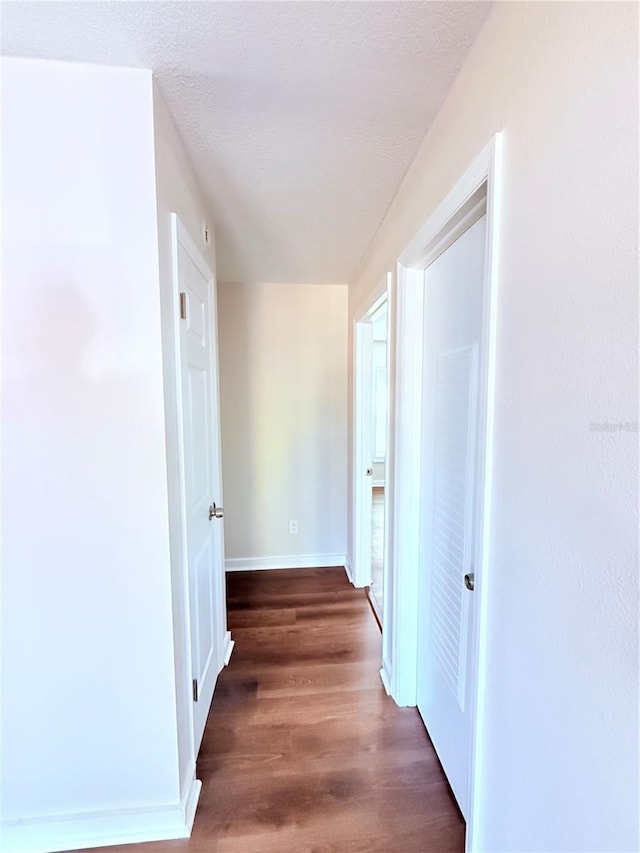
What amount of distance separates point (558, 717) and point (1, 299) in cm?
165

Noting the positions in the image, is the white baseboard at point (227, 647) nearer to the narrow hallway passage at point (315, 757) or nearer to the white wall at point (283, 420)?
the narrow hallway passage at point (315, 757)

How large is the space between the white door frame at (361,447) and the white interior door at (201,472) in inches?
44.8

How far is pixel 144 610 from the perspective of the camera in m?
1.19

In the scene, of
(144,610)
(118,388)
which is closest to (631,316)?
(118,388)

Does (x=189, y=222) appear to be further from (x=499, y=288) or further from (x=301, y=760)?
(x=301, y=760)

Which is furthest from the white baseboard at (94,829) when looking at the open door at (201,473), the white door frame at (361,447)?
the white door frame at (361,447)

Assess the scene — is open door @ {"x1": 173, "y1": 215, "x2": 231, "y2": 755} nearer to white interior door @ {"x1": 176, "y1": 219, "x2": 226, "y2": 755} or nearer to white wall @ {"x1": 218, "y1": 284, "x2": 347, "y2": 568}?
white interior door @ {"x1": 176, "y1": 219, "x2": 226, "y2": 755}

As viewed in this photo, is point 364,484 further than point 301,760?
Yes

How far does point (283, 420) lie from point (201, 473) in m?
1.50

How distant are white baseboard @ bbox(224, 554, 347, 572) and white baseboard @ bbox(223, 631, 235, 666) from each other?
0.97 m

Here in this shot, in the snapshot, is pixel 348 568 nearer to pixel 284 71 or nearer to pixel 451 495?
pixel 451 495

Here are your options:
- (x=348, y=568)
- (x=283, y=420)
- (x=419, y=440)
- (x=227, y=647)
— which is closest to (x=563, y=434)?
(x=419, y=440)

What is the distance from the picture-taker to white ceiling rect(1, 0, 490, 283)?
0.87 metres

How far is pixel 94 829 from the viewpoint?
1225 millimetres
